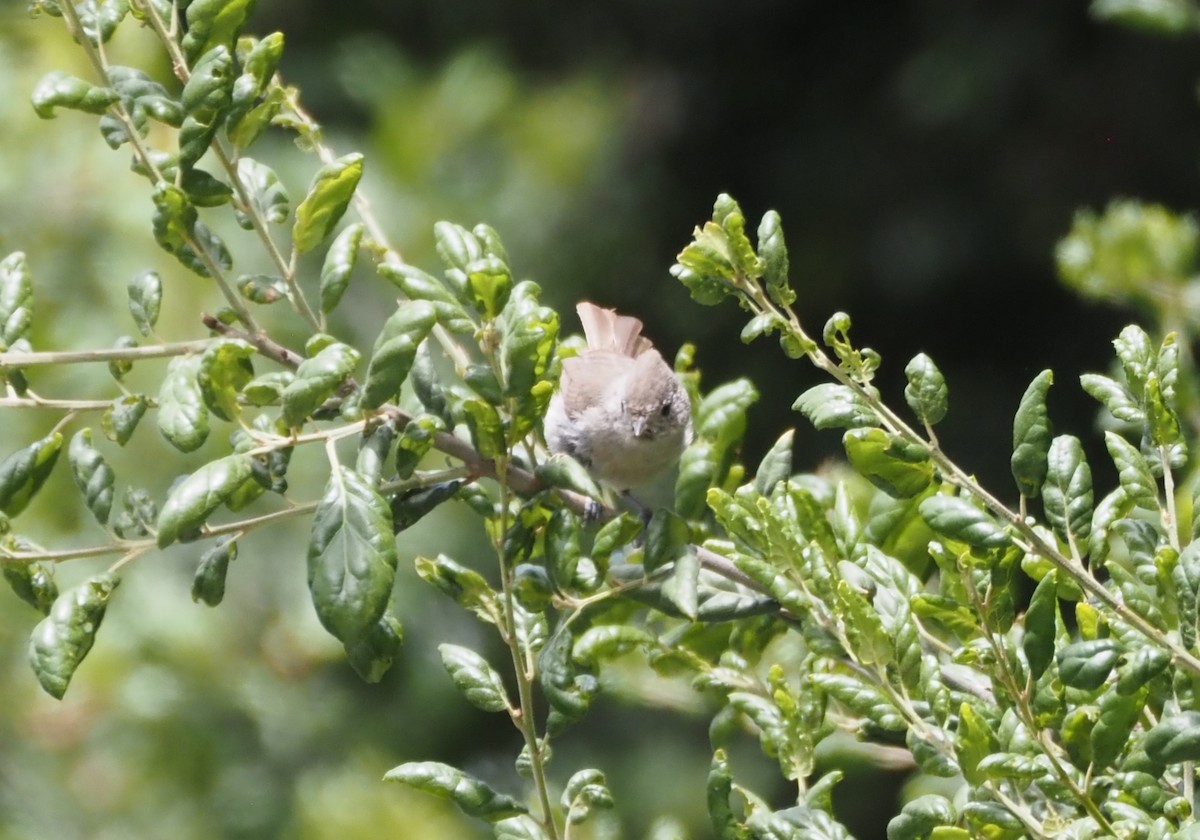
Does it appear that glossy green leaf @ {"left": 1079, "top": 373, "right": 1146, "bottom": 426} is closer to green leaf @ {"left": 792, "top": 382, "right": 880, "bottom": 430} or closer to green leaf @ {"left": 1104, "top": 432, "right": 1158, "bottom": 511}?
green leaf @ {"left": 1104, "top": 432, "right": 1158, "bottom": 511}

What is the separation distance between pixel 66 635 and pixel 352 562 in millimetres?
211

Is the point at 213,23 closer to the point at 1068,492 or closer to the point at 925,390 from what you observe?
the point at 925,390

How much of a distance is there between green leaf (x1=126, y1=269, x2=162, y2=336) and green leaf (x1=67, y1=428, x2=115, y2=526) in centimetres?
9

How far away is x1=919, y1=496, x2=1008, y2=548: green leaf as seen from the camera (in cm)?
84

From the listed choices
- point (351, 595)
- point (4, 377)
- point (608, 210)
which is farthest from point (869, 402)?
point (608, 210)

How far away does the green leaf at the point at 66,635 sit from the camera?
0.90m

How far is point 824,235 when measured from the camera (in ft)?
11.9

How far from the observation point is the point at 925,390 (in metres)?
0.90

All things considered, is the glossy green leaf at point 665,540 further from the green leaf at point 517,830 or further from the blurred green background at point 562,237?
the blurred green background at point 562,237

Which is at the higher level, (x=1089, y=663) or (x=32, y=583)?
(x=1089, y=663)

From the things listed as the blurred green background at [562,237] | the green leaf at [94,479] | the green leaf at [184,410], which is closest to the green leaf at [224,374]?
the green leaf at [184,410]

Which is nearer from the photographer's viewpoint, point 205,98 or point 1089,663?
point 1089,663

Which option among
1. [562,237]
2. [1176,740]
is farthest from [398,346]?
[562,237]

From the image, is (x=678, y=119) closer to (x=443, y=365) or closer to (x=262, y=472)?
(x=443, y=365)
